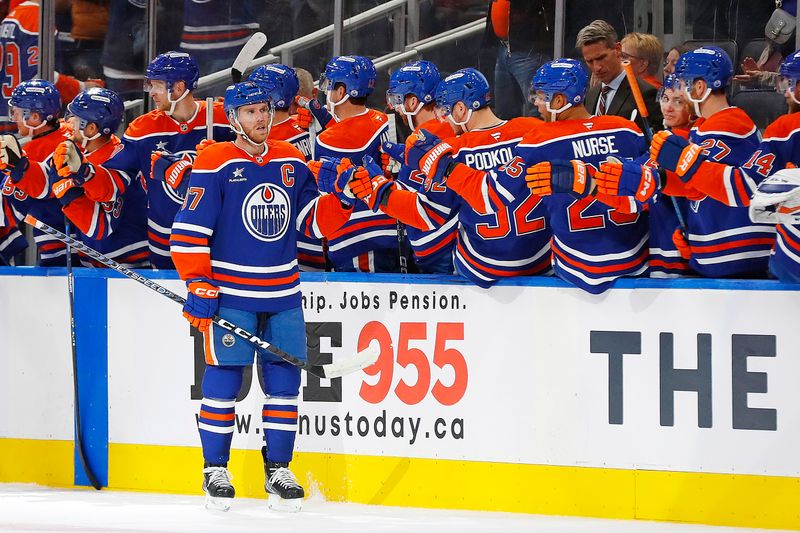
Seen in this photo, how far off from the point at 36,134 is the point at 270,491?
2.06 metres

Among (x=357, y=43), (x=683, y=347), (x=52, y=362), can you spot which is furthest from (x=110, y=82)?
(x=683, y=347)

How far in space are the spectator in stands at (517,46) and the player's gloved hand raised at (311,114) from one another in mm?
974

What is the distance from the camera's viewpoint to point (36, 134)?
226 inches

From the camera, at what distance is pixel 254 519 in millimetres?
4539

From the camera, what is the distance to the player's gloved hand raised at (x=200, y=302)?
4.51 m

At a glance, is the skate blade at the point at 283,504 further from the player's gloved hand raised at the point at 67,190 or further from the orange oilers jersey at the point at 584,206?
the player's gloved hand raised at the point at 67,190

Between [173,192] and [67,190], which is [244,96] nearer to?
[173,192]

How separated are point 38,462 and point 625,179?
103 inches

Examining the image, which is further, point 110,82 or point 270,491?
point 110,82

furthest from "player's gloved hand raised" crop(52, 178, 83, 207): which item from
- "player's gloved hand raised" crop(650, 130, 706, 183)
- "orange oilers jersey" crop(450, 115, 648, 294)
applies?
"player's gloved hand raised" crop(650, 130, 706, 183)

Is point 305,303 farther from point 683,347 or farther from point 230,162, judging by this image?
point 683,347

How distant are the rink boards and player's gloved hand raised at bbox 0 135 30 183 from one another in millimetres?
400

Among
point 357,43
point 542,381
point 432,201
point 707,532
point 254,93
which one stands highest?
point 357,43

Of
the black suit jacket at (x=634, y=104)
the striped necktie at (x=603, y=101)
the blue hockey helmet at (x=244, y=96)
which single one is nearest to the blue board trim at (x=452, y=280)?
the blue hockey helmet at (x=244, y=96)
